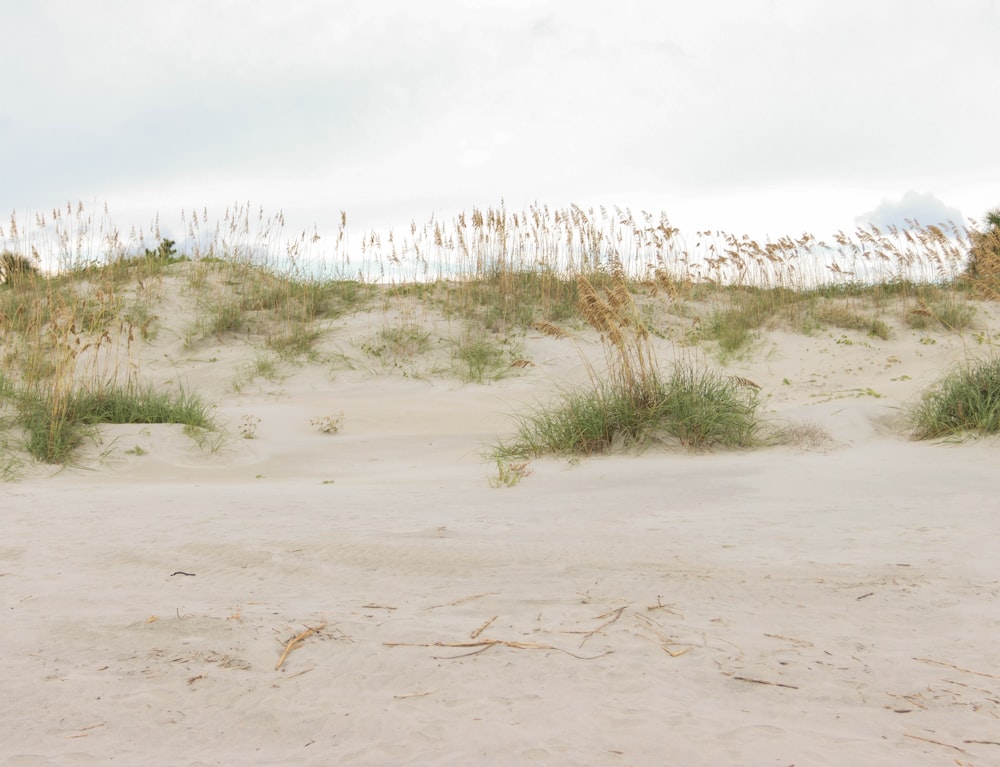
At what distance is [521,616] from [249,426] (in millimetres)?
5112

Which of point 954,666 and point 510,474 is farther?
point 510,474

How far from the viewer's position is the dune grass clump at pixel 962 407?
5.23 m

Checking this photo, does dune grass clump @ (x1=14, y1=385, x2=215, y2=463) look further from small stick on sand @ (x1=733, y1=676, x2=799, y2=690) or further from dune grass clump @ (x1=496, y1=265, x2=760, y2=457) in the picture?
small stick on sand @ (x1=733, y1=676, x2=799, y2=690)

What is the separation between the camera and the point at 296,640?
2.05m

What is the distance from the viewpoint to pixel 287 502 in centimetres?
411

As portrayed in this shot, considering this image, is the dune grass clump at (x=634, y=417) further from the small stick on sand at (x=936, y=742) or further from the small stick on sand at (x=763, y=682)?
the small stick on sand at (x=936, y=742)

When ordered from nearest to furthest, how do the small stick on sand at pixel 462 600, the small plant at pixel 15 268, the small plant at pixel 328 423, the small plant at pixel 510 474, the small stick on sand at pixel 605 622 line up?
the small stick on sand at pixel 605 622 < the small stick on sand at pixel 462 600 < the small plant at pixel 510 474 < the small plant at pixel 328 423 < the small plant at pixel 15 268

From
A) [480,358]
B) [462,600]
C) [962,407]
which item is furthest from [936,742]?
[480,358]

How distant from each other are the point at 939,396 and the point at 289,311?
26.3 feet

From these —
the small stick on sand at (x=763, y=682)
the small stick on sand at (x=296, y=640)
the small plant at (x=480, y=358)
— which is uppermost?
the small plant at (x=480, y=358)

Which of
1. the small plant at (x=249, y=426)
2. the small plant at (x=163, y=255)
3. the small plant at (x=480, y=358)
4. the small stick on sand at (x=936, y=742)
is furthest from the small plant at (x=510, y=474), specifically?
the small plant at (x=163, y=255)

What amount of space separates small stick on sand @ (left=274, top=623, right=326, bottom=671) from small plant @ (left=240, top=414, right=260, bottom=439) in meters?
4.74

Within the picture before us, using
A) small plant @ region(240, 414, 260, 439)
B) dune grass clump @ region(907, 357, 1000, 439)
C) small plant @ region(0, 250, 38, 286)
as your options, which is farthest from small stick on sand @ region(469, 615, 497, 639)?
small plant @ region(0, 250, 38, 286)

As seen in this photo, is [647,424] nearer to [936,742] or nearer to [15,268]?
[936,742]
